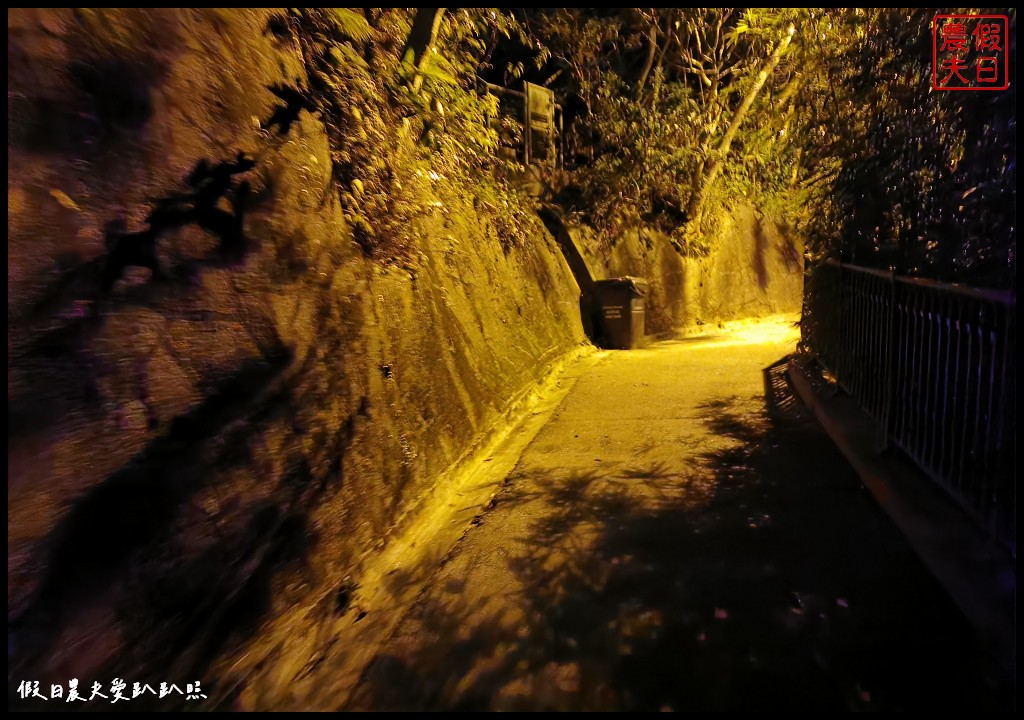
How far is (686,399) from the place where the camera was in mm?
6637

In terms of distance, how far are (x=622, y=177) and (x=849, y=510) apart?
9.83 metres

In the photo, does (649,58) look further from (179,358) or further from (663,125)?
(179,358)

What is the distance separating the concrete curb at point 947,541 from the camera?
2.35 meters

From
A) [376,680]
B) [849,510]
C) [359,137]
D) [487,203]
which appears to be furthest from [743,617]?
[487,203]

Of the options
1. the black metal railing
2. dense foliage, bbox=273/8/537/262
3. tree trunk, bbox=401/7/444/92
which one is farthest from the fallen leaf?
tree trunk, bbox=401/7/444/92

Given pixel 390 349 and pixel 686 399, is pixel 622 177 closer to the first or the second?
pixel 686 399

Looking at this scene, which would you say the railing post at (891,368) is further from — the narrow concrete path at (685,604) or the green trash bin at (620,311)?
the green trash bin at (620,311)

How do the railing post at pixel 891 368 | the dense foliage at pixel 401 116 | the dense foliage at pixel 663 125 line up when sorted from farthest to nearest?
1. the dense foliage at pixel 401 116
2. the railing post at pixel 891 368
3. the dense foliage at pixel 663 125

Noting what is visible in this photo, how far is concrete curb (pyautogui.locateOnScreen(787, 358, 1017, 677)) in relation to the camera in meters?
2.35

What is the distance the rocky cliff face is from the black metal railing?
3326mm

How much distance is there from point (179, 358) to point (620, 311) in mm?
8830

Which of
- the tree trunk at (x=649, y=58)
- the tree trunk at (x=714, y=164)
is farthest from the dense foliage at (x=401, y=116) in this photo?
the tree trunk at (x=714, y=164)

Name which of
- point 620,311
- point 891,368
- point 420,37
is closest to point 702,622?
point 891,368

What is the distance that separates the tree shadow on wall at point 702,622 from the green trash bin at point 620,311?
696 cm
